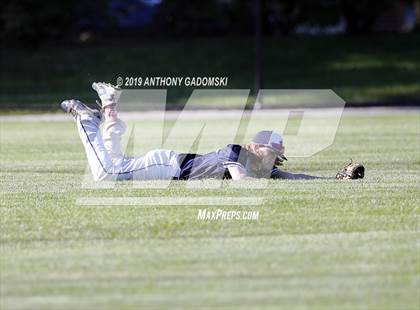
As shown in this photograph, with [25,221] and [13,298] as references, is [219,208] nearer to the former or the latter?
[25,221]

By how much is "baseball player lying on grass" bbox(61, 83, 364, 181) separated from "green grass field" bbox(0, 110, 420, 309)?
1.09 feet

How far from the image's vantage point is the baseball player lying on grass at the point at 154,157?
10484mm

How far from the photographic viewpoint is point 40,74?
35656mm

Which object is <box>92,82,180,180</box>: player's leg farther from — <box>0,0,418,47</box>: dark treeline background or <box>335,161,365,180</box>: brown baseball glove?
<box>0,0,418,47</box>: dark treeline background

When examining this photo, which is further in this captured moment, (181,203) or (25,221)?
(181,203)

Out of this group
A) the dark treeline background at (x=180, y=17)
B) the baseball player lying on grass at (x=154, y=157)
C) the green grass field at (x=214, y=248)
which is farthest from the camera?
the dark treeline background at (x=180, y=17)

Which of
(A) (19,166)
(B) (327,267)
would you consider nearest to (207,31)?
(A) (19,166)

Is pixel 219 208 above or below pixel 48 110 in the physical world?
below

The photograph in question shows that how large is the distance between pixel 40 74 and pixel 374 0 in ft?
43.4

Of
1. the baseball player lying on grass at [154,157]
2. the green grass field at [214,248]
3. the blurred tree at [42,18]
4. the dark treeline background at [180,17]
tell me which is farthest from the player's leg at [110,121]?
the dark treeline background at [180,17]

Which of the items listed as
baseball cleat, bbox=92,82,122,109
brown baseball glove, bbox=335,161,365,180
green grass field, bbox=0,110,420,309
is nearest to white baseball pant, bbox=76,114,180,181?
baseball cleat, bbox=92,82,122,109

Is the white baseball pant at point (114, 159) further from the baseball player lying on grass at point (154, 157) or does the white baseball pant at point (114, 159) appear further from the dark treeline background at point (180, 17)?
the dark treeline background at point (180, 17)

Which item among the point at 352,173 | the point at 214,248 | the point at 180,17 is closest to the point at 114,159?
the point at 352,173

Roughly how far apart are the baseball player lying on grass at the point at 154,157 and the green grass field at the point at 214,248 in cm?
33
